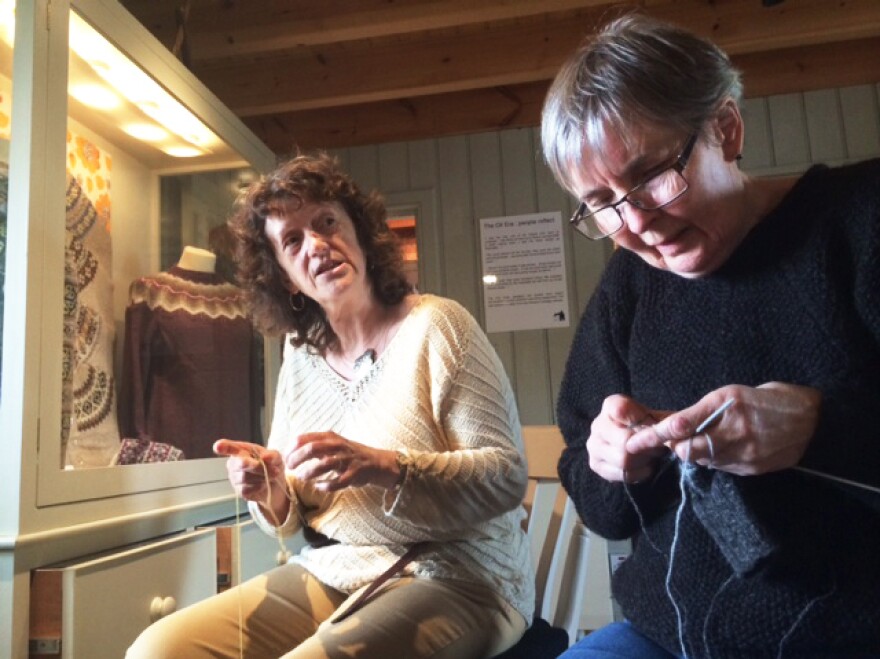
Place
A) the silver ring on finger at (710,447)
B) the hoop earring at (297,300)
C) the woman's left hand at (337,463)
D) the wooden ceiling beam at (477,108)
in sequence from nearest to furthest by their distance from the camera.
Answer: the silver ring on finger at (710,447) < the woman's left hand at (337,463) < the hoop earring at (297,300) < the wooden ceiling beam at (477,108)

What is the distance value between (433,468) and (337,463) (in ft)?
0.51

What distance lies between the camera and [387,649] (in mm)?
911

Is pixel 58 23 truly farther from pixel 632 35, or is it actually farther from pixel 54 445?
pixel 632 35

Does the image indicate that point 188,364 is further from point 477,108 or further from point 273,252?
point 477,108

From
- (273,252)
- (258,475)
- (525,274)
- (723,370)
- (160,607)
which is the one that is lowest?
(160,607)

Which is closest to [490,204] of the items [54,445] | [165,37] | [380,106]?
[380,106]

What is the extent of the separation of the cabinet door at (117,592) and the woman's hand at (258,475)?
0.93 feet

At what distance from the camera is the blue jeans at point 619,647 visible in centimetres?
77

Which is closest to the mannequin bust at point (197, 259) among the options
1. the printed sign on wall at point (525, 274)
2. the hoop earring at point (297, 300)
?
the hoop earring at point (297, 300)

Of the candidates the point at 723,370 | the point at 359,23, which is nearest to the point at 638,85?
the point at 723,370

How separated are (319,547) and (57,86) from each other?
899 mm

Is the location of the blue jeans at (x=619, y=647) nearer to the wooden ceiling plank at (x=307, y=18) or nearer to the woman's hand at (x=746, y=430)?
the woman's hand at (x=746, y=430)

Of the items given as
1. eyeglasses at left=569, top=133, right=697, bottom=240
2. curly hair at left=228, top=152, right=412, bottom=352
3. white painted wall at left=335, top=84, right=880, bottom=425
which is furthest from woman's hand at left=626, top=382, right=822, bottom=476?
white painted wall at left=335, top=84, right=880, bottom=425

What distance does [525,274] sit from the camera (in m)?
2.59
